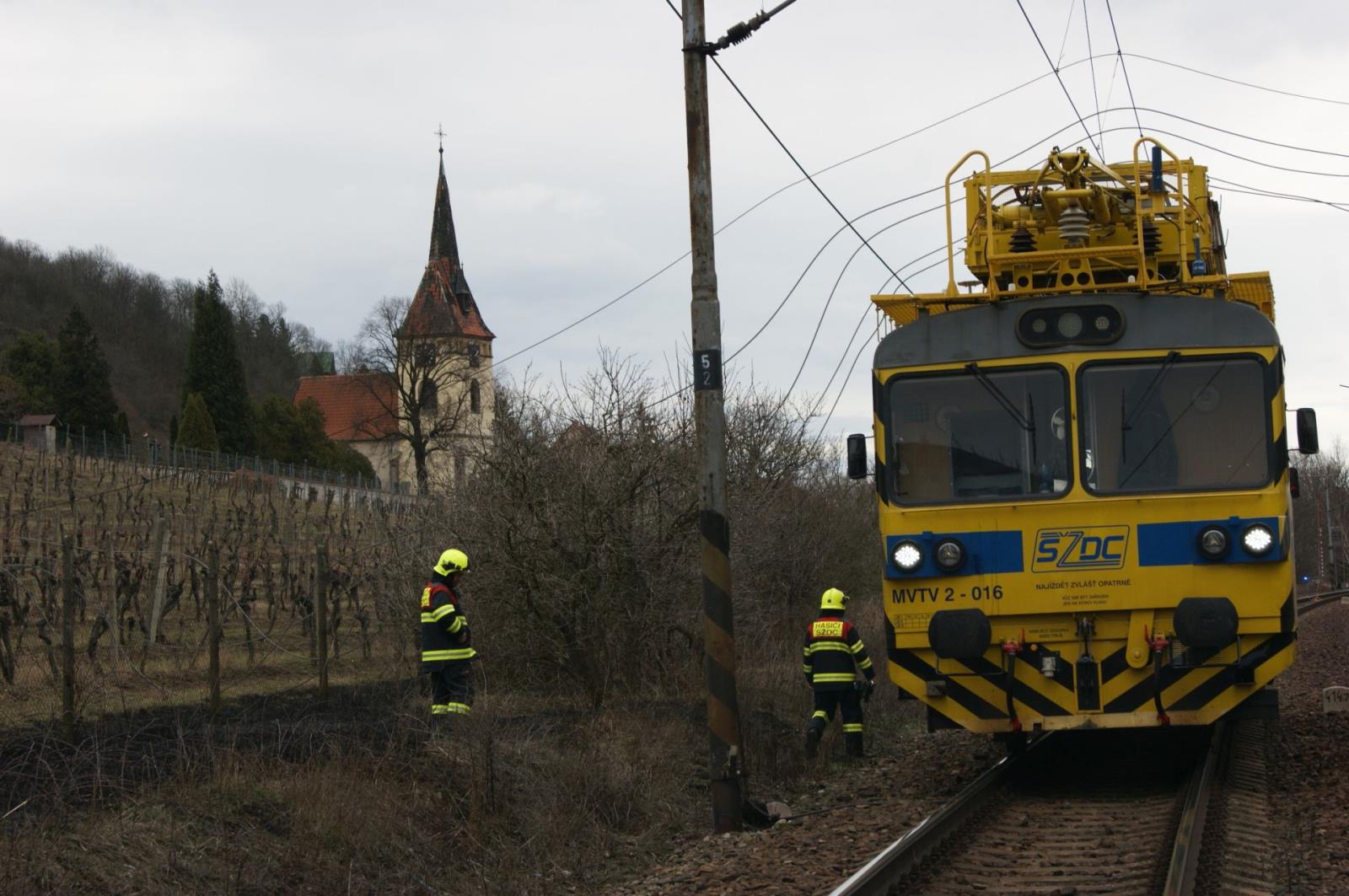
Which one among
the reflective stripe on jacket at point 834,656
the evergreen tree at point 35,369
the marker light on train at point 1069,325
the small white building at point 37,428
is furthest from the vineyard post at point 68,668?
the evergreen tree at point 35,369

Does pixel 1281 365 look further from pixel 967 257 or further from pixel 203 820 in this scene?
pixel 203 820

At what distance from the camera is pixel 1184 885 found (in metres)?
7.02

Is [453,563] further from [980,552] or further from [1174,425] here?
Result: [1174,425]

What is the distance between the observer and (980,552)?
32.8ft

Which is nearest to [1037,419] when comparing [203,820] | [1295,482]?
[1295,482]

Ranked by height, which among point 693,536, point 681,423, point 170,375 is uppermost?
point 170,375

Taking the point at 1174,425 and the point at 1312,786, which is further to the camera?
the point at 1312,786

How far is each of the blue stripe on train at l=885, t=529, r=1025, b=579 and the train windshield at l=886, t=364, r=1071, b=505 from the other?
0.26 meters

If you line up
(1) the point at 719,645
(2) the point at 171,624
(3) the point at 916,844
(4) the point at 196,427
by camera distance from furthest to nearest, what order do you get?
(4) the point at 196,427
(2) the point at 171,624
(1) the point at 719,645
(3) the point at 916,844

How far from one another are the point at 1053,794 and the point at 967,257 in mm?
4177

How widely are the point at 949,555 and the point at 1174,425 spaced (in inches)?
67.7

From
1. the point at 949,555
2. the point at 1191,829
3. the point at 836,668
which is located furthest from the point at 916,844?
the point at 836,668

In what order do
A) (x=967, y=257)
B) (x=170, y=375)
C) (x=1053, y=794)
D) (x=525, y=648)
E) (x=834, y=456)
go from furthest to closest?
1. (x=170, y=375)
2. (x=834, y=456)
3. (x=525, y=648)
4. (x=967, y=257)
5. (x=1053, y=794)

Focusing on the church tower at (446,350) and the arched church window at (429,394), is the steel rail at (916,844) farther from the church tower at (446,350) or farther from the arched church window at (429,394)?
the arched church window at (429,394)
